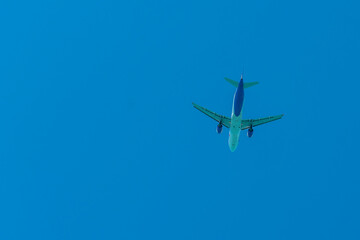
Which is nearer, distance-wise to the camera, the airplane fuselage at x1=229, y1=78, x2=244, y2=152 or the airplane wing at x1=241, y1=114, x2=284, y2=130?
the airplane fuselage at x1=229, y1=78, x2=244, y2=152

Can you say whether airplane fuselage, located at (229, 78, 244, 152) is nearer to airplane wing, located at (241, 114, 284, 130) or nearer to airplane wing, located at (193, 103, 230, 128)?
airplane wing, located at (241, 114, 284, 130)

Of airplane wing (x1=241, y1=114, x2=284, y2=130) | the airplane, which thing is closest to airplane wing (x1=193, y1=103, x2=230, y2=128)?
the airplane

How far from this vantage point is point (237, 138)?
327 ft

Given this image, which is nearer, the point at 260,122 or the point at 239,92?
the point at 239,92

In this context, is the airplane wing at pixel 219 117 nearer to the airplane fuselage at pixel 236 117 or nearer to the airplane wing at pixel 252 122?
the airplane wing at pixel 252 122

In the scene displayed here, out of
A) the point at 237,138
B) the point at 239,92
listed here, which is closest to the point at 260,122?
the point at 237,138

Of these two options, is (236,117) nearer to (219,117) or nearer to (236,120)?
(236,120)

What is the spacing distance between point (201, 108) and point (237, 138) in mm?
8500

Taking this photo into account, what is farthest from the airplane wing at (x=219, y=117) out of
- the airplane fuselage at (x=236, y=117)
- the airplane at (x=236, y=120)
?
the airplane fuselage at (x=236, y=117)

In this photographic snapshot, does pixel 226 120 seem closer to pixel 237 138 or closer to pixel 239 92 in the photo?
pixel 237 138

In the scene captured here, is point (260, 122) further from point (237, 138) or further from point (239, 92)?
point (239, 92)

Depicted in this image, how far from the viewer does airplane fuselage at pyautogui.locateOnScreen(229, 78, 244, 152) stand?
295 ft

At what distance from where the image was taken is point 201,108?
102312 millimetres

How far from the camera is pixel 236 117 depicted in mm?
95688
